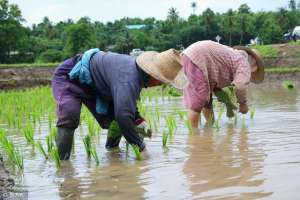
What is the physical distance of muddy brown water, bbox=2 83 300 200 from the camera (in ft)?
8.68

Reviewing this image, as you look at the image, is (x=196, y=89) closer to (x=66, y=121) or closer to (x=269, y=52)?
(x=66, y=121)

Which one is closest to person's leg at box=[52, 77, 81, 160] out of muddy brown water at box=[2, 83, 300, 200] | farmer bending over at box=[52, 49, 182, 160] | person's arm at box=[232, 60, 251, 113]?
farmer bending over at box=[52, 49, 182, 160]

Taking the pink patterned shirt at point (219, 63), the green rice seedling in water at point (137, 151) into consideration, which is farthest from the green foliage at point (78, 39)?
the green rice seedling in water at point (137, 151)

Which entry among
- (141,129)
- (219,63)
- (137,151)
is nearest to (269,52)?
(219,63)

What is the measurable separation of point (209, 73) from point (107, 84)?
1.55 metres

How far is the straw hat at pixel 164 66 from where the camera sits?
3555mm

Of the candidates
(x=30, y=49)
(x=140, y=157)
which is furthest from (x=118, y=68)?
(x=30, y=49)

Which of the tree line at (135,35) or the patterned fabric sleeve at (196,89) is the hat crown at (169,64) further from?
the tree line at (135,35)

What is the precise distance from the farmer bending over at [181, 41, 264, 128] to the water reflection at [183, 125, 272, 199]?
423 mm

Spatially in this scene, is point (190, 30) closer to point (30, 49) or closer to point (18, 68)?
point (30, 49)

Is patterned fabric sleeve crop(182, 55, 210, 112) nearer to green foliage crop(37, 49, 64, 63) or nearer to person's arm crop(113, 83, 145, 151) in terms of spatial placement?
person's arm crop(113, 83, 145, 151)

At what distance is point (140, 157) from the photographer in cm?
365

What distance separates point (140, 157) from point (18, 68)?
1900 cm

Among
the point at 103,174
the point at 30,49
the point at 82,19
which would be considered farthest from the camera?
the point at 82,19
